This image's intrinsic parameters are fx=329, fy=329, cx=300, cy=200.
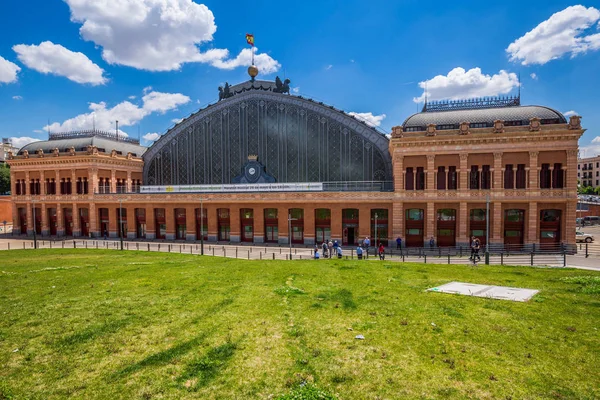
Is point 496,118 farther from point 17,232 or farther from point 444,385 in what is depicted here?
point 17,232

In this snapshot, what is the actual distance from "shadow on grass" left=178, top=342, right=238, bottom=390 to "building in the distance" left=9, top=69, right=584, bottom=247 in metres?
33.7

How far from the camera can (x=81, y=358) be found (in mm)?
11930

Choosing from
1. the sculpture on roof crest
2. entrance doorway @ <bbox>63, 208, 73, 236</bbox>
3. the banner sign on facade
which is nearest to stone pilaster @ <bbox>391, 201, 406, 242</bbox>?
the banner sign on facade

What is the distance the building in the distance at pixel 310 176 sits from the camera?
4272 centimetres

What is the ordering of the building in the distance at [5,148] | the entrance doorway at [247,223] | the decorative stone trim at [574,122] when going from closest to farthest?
the decorative stone trim at [574,122] < the entrance doorway at [247,223] < the building in the distance at [5,148]

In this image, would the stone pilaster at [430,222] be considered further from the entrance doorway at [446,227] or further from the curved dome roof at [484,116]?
the curved dome roof at [484,116]

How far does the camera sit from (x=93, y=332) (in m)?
14.0

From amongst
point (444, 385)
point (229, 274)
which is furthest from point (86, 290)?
point (444, 385)

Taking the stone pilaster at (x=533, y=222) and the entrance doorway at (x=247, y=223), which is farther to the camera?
the entrance doorway at (x=247, y=223)

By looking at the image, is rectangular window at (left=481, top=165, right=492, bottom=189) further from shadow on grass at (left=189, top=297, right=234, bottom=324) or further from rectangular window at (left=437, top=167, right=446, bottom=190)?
shadow on grass at (left=189, top=297, right=234, bottom=324)

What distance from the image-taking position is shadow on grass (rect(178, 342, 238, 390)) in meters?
10.5

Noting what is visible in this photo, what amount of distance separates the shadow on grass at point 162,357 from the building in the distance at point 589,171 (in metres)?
168

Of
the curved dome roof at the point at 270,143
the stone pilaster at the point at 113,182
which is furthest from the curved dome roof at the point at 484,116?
the stone pilaster at the point at 113,182

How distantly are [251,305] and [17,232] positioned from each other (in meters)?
76.5
